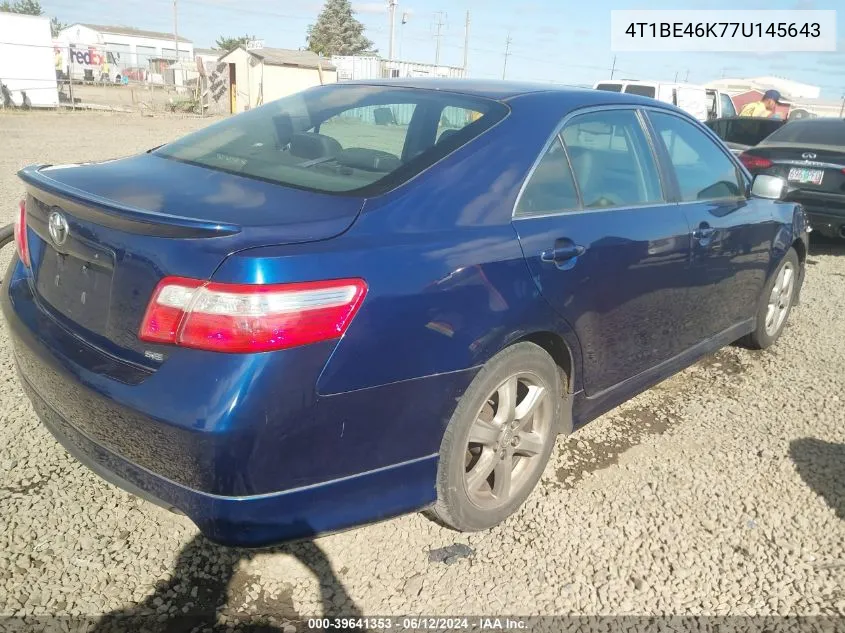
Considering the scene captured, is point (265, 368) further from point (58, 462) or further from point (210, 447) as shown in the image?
point (58, 462)

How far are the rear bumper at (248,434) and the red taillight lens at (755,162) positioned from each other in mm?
7175

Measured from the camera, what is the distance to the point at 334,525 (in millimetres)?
2014

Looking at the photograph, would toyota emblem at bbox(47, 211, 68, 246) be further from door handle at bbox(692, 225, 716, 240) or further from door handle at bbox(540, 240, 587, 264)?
door handle at bbox(692, 225, 716, 240)

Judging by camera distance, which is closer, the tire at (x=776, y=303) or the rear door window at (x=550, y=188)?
the rear door window at (x=550, y=188)

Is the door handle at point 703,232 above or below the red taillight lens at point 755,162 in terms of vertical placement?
above

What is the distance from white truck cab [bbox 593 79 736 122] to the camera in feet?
48.8

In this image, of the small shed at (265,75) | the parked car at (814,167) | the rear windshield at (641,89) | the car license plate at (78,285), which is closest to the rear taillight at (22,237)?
the car license plate at (78,285)

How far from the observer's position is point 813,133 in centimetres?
827

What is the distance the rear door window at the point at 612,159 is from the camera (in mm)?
2779

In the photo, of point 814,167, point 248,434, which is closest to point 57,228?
point 248,434

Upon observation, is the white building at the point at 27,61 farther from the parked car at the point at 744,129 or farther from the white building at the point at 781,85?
the white building at the point at 781,85

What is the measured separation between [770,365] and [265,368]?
381 centimetres

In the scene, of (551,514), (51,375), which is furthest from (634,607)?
(51,375)

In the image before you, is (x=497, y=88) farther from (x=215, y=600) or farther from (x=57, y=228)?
(x=215, y=600)
